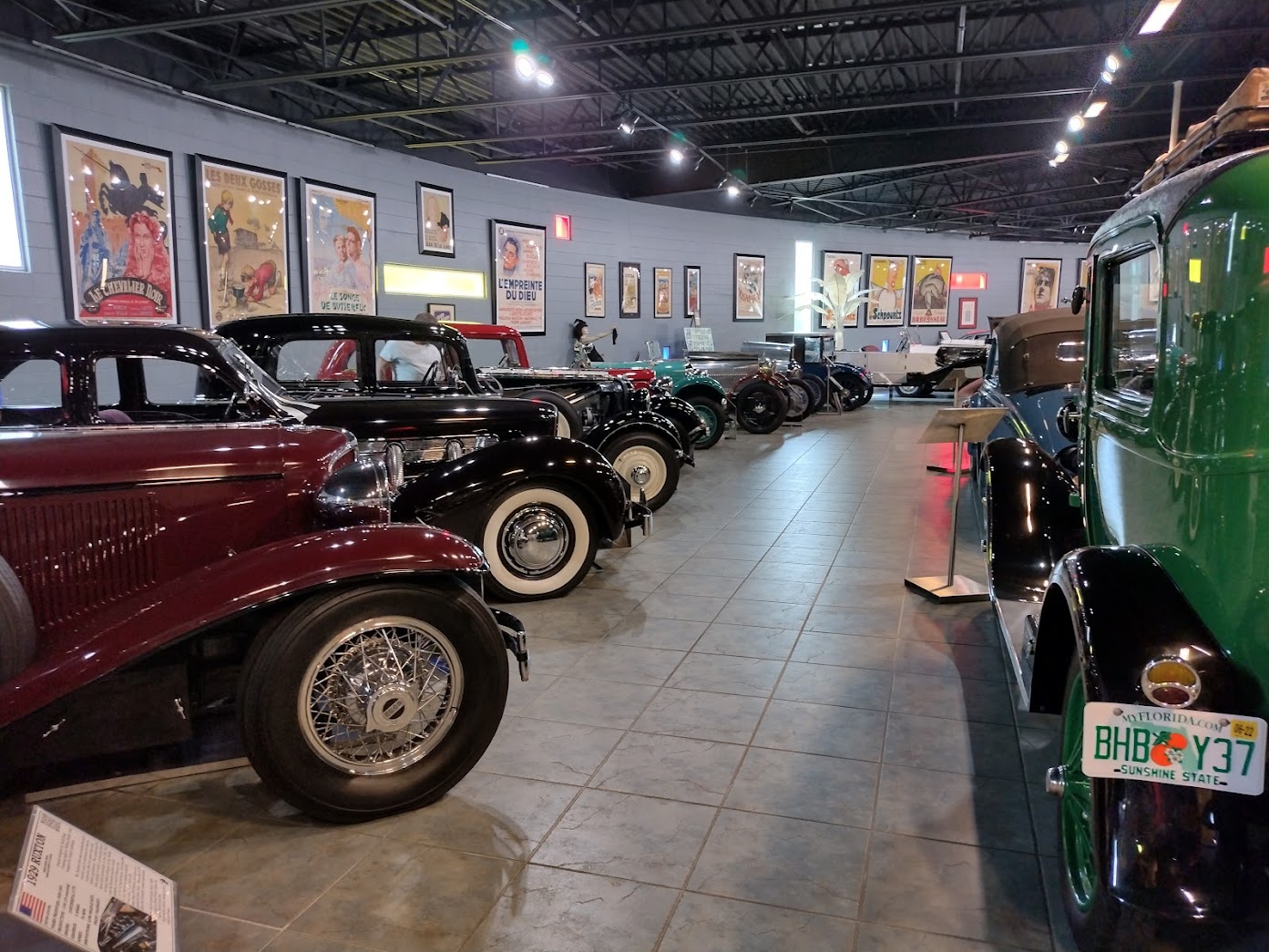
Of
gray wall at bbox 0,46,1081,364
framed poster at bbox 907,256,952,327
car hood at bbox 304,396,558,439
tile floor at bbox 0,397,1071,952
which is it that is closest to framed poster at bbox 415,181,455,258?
gray wall at bbox 0,46,1081,364

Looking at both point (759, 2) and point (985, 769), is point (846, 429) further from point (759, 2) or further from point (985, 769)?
point (985, 769)

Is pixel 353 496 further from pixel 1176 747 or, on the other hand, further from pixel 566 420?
pixel 566 420

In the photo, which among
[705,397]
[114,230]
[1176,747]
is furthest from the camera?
[705,397]

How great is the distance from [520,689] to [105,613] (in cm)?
172

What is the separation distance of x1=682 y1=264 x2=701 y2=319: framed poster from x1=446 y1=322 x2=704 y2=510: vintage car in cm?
913

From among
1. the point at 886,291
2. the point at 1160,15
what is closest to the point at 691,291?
the point at 886,291

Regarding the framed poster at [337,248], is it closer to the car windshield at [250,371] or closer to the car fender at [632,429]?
the car fender at [632,429]

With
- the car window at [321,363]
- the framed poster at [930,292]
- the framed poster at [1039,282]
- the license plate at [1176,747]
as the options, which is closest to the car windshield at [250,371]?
the car window at [321,363]

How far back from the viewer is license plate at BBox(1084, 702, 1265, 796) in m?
1.72

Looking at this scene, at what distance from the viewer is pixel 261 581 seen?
2.53m

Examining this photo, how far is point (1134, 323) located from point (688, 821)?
2.15m

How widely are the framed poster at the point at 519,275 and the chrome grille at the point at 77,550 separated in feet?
38.2

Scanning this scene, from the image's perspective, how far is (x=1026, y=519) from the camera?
3.94 meters

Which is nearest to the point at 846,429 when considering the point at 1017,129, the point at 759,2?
the point at 1017,129
